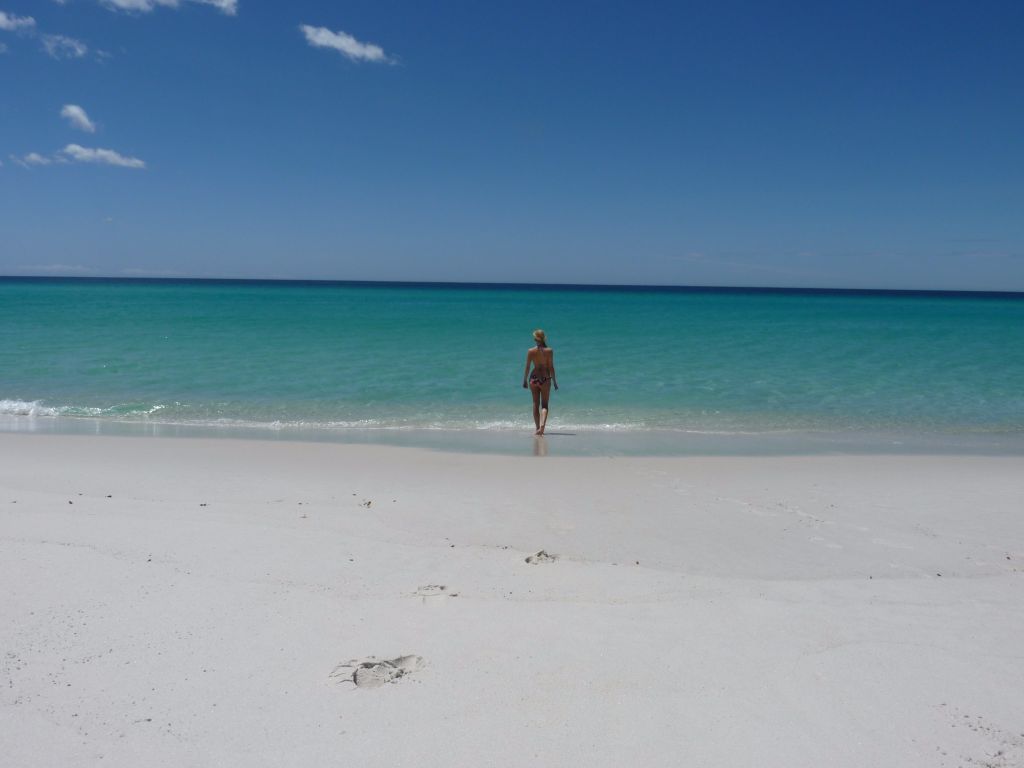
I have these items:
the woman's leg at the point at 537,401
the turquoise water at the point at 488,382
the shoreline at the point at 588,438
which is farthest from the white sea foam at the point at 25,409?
the woman's leg at the point at 537,401

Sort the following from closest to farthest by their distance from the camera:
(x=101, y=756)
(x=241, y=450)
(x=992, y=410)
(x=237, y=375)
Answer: (x=101, y=756)
(x=241, y=450)
(x=992, y=410)
(x=237, y=375)

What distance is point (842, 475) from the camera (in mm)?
8398

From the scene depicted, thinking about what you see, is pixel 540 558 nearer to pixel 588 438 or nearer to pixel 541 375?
pixel 588 438

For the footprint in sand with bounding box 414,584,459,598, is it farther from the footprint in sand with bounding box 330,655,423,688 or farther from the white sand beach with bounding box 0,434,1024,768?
the footprint in sand with bounding box 330,655,423,688

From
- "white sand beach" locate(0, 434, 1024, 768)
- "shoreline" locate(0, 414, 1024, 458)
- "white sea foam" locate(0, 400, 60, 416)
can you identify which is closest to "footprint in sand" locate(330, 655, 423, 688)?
"white sand beach" locate(0, 434, 1024, 768)

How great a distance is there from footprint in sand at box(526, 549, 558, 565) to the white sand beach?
1.7 inches

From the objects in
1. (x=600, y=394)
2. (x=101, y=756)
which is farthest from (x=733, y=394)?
(x=101, y=756)

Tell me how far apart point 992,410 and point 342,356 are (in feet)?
52.8

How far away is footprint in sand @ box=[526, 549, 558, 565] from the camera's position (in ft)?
17.0

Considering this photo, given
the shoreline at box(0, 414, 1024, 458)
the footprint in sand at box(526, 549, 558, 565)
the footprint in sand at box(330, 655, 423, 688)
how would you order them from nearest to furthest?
the footprint in sand at box(330, 655, 423, 688) < the footprint in sand at box(526, 549, 558, 565) < the shoreline at box(0, 414, 1024, 458)

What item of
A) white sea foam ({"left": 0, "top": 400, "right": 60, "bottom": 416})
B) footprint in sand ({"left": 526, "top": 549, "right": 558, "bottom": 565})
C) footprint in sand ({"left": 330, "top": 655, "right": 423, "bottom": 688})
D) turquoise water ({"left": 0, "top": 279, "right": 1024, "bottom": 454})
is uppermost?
turquoise water ({"left": 0, "top": 279, "right": 1024, "bottom": 454})

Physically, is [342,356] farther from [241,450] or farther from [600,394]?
[241,450]

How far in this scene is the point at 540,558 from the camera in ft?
17.2

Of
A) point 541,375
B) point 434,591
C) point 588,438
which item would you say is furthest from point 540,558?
point 541,375
